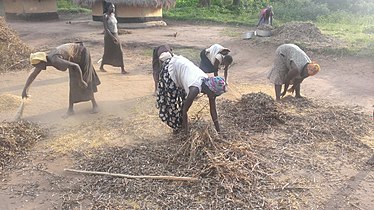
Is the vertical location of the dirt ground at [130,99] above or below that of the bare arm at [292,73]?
below

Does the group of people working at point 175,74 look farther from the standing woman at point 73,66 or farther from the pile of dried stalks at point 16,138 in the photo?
the pile of dried stalks at point 16,138

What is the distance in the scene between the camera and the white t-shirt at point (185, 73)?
13.7 feet

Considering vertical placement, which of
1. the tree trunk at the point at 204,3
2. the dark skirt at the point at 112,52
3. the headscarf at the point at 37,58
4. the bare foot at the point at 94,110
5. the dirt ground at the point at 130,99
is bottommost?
the dirt ground at the point at 130,99

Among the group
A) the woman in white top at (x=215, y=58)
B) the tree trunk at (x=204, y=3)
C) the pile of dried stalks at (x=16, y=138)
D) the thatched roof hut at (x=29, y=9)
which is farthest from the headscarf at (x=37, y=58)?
the tree trunk at (x=204, y=3)

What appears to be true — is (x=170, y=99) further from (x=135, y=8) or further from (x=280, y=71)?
(x=135, y=8)

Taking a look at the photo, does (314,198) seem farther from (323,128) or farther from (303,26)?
(303,26)

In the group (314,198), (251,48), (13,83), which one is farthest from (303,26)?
(314,198)

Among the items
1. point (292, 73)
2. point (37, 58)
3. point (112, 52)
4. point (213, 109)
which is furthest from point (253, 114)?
point (112, 52)

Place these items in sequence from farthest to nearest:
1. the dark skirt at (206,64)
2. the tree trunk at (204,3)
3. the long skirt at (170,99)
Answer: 1. the tree trunk at (204,3)
2. the dark skirt at (206,64)
3. the long skirt at (170,99)

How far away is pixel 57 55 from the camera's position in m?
5.25

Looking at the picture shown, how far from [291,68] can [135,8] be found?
1058cm

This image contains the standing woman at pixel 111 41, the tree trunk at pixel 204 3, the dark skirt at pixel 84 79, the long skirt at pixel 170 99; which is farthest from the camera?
the tree trunk at pixel 204 3

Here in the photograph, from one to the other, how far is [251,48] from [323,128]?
6183mm

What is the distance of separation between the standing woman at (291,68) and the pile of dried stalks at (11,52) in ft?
19.0
